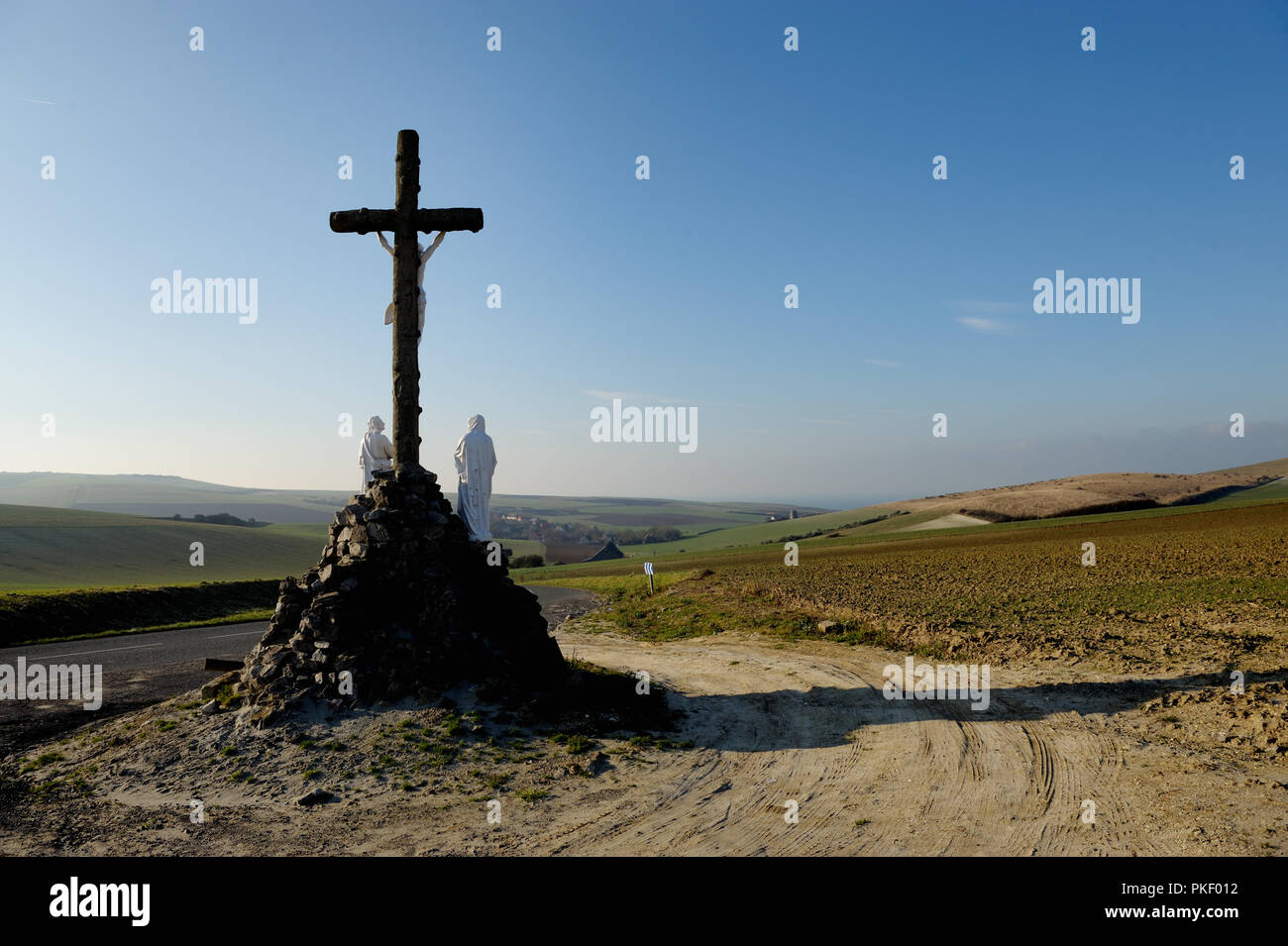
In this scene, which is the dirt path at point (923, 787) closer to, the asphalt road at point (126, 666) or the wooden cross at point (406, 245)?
the wooden cross at point (406, 245)

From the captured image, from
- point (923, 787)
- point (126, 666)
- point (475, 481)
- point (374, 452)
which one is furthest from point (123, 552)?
point (923, 787)

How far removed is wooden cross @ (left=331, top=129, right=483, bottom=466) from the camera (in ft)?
42.0

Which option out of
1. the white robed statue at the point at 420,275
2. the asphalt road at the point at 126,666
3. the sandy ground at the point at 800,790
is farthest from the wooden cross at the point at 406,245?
the asphalt road at the point at 126,666

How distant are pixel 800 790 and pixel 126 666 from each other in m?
16.9

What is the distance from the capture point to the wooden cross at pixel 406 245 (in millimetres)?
12789

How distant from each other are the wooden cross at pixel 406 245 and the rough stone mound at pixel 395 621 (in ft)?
2.53

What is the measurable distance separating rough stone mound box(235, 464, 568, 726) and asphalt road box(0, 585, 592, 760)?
3.66 metres

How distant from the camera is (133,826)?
8.19 m

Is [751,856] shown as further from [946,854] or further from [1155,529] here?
[1155,529]

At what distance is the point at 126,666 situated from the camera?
56.6 ft

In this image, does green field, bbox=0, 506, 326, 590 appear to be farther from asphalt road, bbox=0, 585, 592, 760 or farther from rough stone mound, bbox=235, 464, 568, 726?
rough stone mound, bbox=235, 464, 568, 726

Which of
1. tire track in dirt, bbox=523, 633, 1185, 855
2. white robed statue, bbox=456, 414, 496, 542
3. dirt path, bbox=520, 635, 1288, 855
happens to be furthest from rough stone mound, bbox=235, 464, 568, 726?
dirt path, bbox=520, 635, 1288, 855
